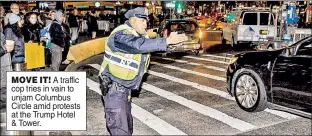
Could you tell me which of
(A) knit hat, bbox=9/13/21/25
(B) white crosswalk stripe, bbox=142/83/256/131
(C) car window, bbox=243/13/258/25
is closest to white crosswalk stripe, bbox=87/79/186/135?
(B) white crosswalk stripe, bbox=142/83/256/131

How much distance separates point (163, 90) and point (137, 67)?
15.7 ft

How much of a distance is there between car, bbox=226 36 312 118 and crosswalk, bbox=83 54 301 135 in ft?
0.95

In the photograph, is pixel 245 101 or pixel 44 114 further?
pixel 245 101

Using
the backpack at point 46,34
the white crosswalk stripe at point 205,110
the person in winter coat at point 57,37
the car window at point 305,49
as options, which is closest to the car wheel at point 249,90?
the white crosswalk stripe at point 205,110

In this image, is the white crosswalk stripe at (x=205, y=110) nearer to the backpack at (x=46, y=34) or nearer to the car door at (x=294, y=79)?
the car door at (x=294, y=79)

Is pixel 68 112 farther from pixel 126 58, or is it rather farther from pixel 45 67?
pixel 45 67

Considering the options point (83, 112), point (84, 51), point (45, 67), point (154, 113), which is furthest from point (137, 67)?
point (84, 51)

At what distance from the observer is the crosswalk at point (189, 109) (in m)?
6.27

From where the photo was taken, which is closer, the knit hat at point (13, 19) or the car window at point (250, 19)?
the knit hat at point (13, 19)

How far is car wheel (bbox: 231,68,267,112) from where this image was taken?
6.80 m

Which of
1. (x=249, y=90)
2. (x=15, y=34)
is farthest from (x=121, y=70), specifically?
(x=15, y=34)

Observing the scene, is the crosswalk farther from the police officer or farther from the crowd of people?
the police officer

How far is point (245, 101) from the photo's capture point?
284 inches

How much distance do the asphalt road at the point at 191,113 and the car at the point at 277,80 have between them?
0.86 feet
